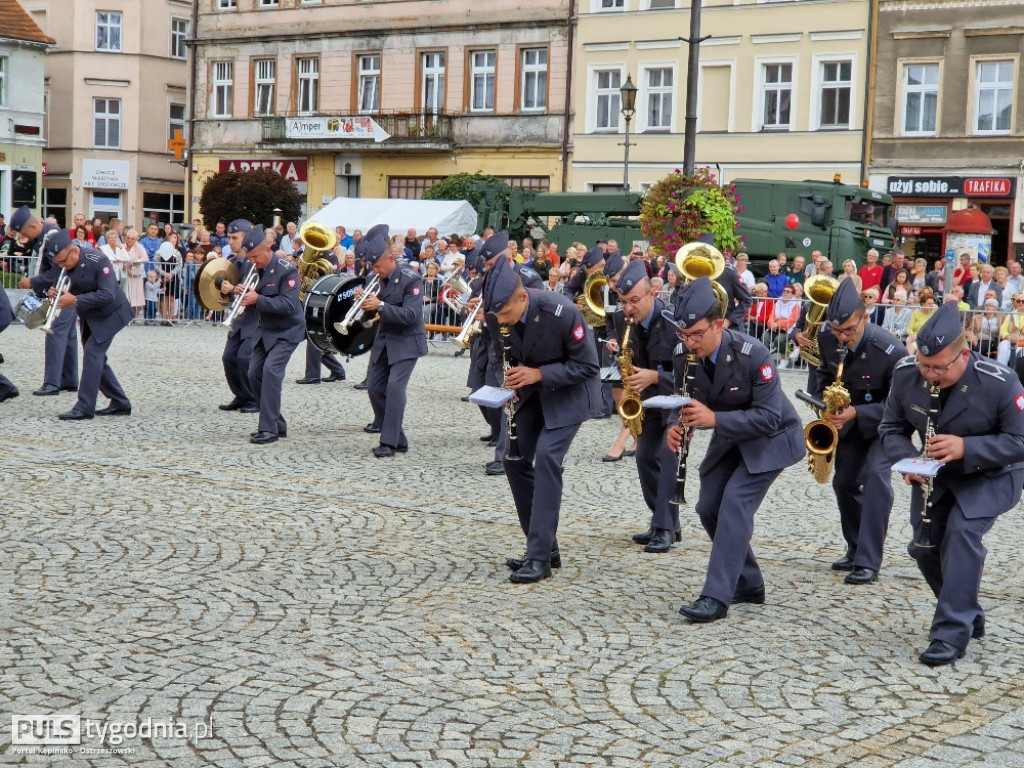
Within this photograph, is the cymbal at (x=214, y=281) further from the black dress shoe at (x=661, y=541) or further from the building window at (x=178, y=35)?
the building window at (x=178, y=35)

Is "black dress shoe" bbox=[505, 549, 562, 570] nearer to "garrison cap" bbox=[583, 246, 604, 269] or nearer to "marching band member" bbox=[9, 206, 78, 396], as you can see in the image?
"garrison cap" bbox=[583, 246, 604, 269]

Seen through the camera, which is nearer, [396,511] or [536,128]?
[396,511]

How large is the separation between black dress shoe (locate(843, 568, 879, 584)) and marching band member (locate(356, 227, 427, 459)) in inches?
197

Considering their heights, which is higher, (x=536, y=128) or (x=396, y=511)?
(x=536, y=128)

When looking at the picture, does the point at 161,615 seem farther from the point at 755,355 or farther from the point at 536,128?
the point at 536,128

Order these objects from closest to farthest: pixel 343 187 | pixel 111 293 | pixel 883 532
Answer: pixel 883 532, pixel 111 293, pixel 343 187

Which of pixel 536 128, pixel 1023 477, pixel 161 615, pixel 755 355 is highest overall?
pixel 536 128

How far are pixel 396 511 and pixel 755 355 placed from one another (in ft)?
10.9

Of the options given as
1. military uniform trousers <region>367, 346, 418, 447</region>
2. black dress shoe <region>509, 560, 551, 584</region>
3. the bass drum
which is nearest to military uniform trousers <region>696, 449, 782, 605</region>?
black dress shoe <region>509, 560, 551, 584</region>

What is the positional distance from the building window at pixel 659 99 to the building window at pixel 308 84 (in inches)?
462

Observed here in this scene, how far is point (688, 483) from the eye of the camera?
11492 millimetres

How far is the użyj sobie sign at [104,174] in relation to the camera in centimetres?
5334

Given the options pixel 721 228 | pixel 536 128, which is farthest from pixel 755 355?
pixel 536 128

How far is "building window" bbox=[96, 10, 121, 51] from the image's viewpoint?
54531 millimetres
